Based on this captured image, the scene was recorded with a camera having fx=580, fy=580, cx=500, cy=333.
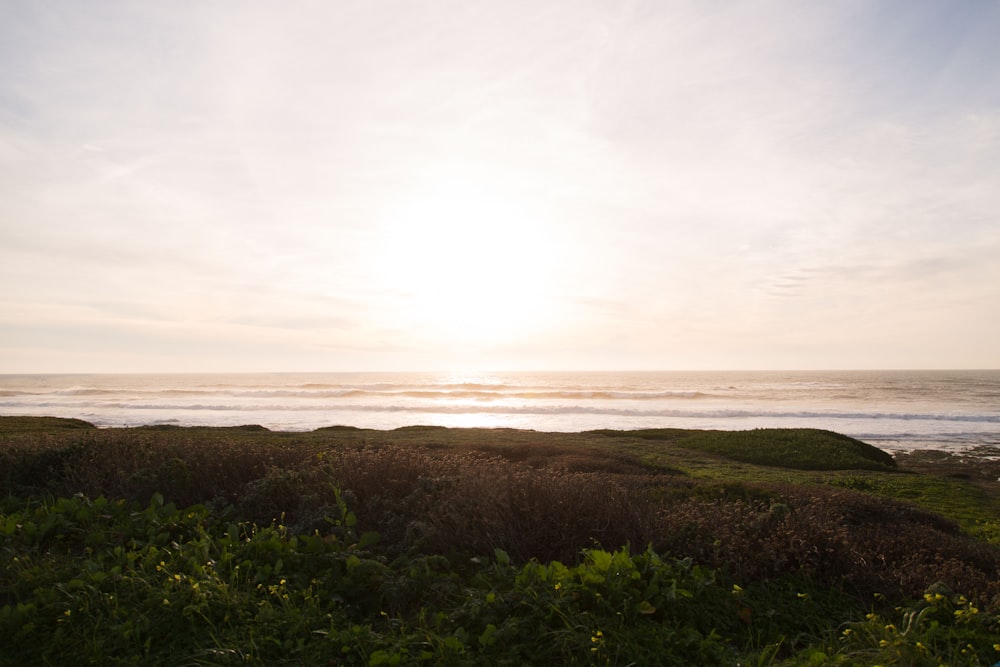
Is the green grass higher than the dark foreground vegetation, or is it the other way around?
the dark foreground vegetation

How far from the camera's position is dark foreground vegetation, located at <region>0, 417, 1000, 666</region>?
3.80 metres

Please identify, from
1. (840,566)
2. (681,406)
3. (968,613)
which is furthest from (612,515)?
(681,406)

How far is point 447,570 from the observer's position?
5180 millimetres

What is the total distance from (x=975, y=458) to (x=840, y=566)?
21869 millimetres

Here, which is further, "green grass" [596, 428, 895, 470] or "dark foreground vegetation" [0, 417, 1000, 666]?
"green grass" [596, 428, 895, 470]

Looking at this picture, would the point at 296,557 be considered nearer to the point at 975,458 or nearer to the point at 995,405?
the point at 975,458

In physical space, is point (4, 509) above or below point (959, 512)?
above

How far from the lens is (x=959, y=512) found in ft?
34.7

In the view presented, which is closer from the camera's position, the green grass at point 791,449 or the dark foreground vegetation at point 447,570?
the dark foreground vegetation at point 447,570

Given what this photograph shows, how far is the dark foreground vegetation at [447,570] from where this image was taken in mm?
3796

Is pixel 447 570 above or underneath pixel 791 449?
above

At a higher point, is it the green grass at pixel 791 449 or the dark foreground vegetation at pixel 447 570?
the dark foreground vegetation at pixel 447 570

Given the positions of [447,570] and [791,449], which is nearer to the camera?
[447,570]

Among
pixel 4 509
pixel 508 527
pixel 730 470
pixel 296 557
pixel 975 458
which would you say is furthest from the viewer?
pixel 975 458
